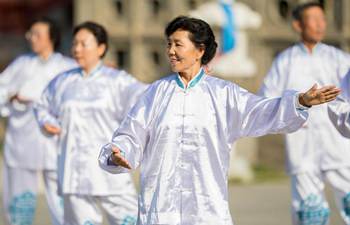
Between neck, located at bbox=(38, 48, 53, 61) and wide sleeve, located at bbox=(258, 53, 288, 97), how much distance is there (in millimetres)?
1991

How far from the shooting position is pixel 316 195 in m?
8.60

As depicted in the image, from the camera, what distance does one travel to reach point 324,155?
873 centimetres

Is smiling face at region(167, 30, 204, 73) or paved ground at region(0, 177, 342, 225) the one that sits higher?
smiling face at region(167, 30, 204, 73)

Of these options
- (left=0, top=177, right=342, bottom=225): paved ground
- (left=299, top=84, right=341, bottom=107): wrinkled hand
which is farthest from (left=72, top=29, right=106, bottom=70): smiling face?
(left=0, top=177, right=342, bottom=225): paved ground

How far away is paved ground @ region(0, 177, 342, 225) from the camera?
435 inches

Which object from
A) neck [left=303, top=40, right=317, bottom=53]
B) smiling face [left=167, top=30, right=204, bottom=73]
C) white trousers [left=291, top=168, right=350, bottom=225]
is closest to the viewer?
smiling face [left=167, top=30, right=204, bottom=73]

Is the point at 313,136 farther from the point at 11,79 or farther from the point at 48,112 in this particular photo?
the point at 11,79

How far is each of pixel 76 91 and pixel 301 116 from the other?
2.26 m

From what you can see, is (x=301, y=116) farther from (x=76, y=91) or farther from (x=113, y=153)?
(x=76, y=91)

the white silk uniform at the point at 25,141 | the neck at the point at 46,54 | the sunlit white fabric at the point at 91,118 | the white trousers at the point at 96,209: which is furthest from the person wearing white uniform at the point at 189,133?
the neck at the point at 46,54

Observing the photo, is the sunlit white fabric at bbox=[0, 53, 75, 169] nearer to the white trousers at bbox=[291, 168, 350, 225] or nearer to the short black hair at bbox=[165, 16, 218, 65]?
the white trousers at bbox=[291, 168, 350, 225]

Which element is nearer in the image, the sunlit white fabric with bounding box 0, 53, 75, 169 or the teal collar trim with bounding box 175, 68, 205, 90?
the teal collar trim with bounding box 175, 68, 205, 90

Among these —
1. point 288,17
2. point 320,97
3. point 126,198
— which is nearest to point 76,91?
point 126,198

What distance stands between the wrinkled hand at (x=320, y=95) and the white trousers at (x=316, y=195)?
2520mm
